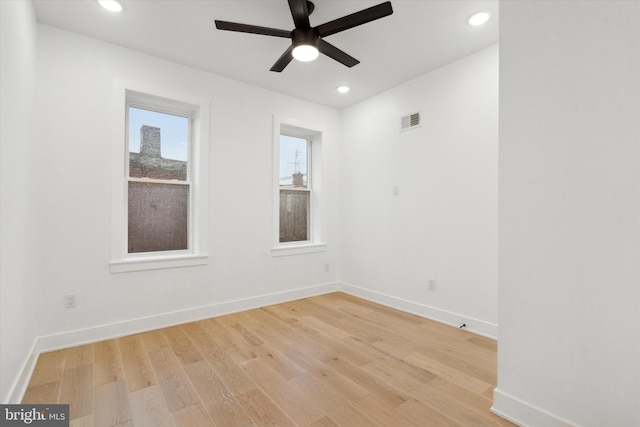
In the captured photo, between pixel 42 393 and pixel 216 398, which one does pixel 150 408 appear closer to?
pixel 216 398

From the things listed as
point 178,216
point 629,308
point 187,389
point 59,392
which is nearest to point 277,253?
point 178,216

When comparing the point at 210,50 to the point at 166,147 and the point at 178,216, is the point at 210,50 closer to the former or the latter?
the point at 166,147

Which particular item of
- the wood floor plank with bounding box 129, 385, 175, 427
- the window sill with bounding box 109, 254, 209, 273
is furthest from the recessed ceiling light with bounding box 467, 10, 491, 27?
the wood floor plank with bounding box 129, 385, 175, 427

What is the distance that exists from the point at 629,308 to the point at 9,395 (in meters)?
3.27

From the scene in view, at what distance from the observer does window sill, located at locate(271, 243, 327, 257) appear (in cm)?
395

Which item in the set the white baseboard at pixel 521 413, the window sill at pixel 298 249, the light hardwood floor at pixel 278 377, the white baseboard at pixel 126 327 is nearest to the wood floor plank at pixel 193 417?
the light hardwood floor at pixel 278 377

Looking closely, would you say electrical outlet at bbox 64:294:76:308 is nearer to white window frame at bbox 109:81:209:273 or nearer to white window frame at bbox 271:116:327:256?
white window frame at bbox 109:81:209:273

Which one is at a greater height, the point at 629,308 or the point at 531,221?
the point at 531,221

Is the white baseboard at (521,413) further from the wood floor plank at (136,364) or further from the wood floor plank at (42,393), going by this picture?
the wood floor plank at (42,393)

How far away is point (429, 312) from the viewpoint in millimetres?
3375

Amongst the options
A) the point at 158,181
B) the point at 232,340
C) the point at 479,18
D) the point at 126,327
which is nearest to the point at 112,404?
the point at 232,340

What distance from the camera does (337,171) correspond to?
4.62 m

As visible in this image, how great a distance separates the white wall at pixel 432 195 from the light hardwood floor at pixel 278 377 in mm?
489

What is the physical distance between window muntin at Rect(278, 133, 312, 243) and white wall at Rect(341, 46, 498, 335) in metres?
0.68
